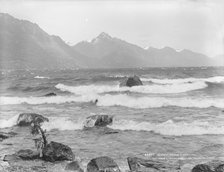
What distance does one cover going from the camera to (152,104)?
97.5 feet

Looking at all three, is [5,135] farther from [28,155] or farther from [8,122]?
[28,155]

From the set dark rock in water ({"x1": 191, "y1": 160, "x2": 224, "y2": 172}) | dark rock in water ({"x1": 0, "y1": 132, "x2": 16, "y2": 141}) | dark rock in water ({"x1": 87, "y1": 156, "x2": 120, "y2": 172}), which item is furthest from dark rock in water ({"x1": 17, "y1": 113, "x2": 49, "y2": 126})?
dark rock in water ({"x1": 191, "y1": 160, "x2": 224, "y2": 172})

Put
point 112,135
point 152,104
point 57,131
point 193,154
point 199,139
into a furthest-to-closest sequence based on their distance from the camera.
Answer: point 152,104
point 57,131
point 112,135
point 199,139
point 193,154

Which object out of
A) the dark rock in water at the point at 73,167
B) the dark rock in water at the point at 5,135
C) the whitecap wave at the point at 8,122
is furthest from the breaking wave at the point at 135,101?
the dark rock in water at the point at 73,167

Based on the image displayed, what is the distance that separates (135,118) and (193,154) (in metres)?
8.90

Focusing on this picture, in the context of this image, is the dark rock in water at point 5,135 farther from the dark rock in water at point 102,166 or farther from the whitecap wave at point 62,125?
the dark rock in water at point 102,166

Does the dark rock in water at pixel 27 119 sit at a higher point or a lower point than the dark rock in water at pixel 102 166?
lower

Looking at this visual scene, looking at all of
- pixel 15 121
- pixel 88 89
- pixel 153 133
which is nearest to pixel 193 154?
pixel 153 133

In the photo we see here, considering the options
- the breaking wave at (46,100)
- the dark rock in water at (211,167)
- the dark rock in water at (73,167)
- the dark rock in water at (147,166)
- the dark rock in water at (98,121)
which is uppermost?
the dark rock in water at (211,167)

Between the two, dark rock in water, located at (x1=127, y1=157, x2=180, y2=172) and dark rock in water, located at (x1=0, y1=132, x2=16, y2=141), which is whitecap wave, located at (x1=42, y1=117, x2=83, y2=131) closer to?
dark rock in water, located at (x1=0, y1=132, x2=16, y2=141)

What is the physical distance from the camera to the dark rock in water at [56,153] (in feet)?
44.6

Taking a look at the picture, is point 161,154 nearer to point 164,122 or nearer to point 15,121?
point 164,122

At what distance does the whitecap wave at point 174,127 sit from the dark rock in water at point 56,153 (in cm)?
660

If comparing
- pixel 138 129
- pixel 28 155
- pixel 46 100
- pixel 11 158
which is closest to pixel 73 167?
pixel 28 155
